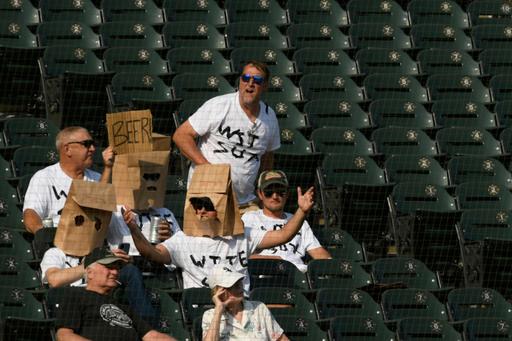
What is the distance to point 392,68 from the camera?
11.6 meters

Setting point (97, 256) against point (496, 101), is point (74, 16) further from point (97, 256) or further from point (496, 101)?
point (97, 256)

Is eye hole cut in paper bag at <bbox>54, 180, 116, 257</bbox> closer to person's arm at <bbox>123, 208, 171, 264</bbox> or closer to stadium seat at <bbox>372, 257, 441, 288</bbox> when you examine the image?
person's arm at <bbox>123, 208, 171, 264</bbox>

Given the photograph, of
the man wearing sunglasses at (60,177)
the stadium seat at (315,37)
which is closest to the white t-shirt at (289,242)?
the man wearing sunglasses at (60,177)

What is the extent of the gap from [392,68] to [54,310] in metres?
4.69

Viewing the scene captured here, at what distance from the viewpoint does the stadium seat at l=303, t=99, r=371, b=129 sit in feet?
35.1

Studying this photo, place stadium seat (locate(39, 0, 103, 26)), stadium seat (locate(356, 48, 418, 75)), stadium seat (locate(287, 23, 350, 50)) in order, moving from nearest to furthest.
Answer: stadium seat (locate(39, 0, 103, 26)) → stadium seat (locate(356, 48, 418, 75)) → stadium seat (locate(287, 23, 350, 50))

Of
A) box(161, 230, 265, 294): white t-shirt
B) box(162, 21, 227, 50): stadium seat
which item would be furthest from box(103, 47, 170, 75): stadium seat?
box(161, 230, 265, 294): white t-shirt

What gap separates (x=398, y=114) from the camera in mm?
10930

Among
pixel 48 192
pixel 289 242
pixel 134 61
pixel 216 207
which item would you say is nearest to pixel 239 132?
pixel 289 242

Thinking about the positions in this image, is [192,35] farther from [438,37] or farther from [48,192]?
[48,192]

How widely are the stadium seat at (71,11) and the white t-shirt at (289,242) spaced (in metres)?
2.86

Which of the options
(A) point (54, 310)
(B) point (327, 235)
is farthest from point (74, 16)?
(A) point (54, 310)

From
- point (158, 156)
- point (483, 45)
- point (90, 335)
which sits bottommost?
point (90, 335)

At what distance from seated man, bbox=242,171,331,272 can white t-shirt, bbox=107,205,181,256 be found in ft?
1.57
